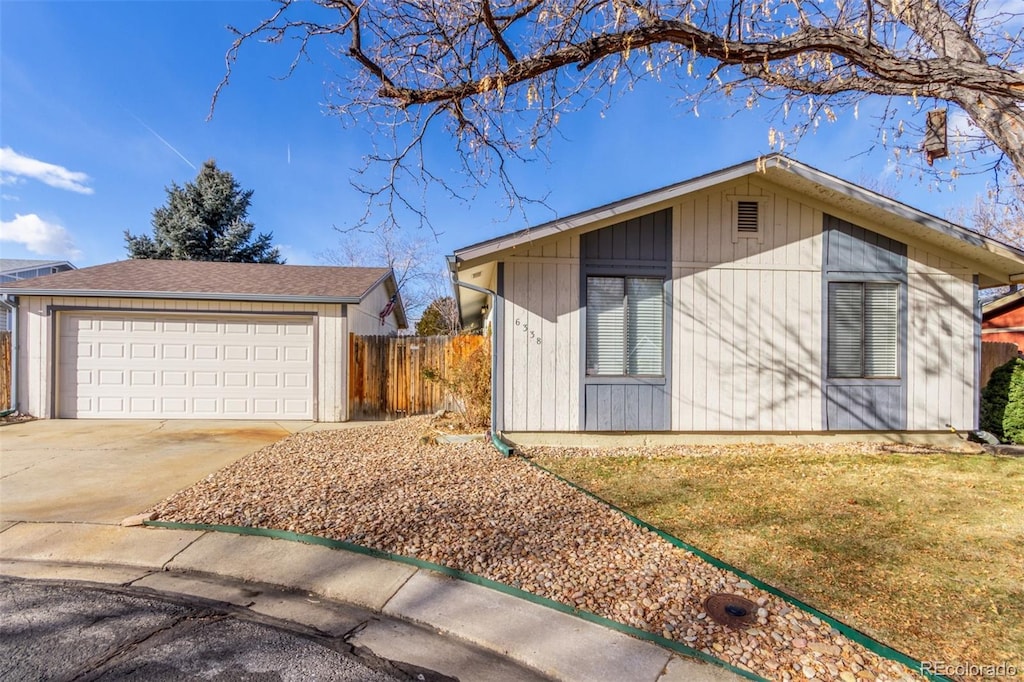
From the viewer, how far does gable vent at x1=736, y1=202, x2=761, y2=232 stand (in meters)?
7.37

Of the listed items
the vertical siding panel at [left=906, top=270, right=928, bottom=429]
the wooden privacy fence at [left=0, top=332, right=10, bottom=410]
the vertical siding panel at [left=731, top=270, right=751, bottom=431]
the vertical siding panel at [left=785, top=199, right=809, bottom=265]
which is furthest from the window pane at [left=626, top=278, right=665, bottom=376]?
the wooden privacy fence at [left=0, top=332, right=10, bottom=410]

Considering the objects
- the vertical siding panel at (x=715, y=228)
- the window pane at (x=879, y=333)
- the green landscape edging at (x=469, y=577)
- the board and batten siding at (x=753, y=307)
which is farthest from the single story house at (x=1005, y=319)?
the green landscape edging at (x=469, y=577)

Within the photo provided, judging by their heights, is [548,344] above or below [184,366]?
above

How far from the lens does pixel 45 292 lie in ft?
30.1

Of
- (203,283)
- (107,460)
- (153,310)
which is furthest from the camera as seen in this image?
(203,283)

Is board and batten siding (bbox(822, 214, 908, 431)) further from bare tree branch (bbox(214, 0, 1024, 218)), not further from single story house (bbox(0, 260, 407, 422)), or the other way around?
A: single story house (bbox(0, 260, 407, 422))

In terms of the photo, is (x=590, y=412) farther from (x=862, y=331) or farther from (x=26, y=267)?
(x=26, y=267)

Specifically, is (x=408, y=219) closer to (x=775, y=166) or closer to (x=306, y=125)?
(x=306, y=125)

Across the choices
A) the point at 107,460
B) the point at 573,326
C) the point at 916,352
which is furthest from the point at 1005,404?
the point at 107,460

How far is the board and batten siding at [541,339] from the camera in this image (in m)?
6.98

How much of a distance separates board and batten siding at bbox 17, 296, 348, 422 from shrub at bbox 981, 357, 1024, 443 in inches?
449

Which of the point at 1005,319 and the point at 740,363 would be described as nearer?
the point at 740,363

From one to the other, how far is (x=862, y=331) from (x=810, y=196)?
2.22 metres

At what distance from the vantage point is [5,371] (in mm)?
9656
